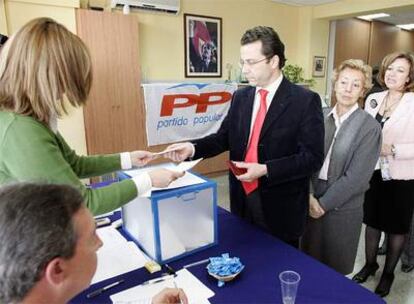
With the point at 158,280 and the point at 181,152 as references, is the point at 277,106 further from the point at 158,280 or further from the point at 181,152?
the point at 158,280

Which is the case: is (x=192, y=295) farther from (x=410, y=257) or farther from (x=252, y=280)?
(x=410, y=257)

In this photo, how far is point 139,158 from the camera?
148 centimetres

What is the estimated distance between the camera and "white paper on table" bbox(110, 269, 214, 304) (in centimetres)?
94

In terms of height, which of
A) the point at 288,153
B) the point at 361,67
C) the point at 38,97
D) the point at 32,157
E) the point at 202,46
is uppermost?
the point at 202,46

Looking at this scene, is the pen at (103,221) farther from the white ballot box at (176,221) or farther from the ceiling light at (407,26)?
the ceiling light at (407,26)

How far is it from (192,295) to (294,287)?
0.29m

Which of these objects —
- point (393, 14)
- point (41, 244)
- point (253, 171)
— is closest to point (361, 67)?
point (253, 171)

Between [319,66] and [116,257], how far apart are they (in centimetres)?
565

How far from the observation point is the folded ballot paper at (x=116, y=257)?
3.52ft

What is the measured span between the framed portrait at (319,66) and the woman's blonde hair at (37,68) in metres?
5.53

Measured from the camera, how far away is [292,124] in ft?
4.77

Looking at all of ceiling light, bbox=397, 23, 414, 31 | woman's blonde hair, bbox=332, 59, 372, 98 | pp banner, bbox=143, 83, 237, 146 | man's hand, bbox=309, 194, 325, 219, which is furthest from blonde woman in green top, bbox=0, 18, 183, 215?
ceiling light, bbox=397, 23, 414, 31

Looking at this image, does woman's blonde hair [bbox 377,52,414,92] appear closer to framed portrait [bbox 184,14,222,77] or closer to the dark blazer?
the dark blazer

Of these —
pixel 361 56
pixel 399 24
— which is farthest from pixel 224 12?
pixel 399 24
